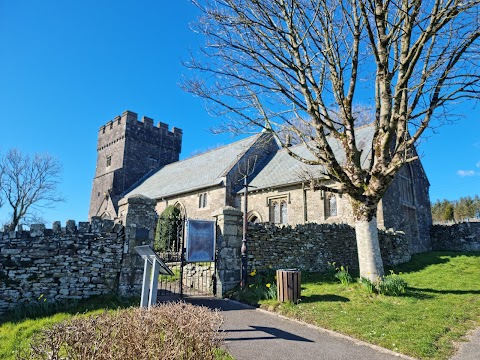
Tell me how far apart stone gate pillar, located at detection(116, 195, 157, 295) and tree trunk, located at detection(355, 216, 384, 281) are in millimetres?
6284

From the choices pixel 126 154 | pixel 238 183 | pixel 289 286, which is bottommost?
pixel 289 286

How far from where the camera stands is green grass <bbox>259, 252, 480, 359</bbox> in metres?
5.68

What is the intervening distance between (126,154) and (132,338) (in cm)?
3301

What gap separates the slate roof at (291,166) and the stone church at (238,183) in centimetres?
9

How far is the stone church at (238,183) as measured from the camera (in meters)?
17.5

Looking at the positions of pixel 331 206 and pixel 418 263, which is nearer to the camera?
pixel 418 263

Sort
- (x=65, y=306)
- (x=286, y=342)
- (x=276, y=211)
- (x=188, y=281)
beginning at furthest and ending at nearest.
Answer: (x=276, y=211) < (x=188, y=281) < (x=65, y=306) < (x=286, y=342)

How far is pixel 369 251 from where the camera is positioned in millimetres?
9070

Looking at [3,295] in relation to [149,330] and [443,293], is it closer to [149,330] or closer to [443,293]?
[149,330]

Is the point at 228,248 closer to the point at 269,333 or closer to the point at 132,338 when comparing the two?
the point at 269,333

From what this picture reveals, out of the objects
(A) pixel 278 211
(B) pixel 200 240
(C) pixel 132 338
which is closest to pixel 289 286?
(B) pixel 200 240

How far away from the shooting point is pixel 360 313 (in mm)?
7160

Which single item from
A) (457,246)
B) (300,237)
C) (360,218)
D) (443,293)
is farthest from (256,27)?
(457,246)

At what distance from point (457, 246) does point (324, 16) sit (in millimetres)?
19135
